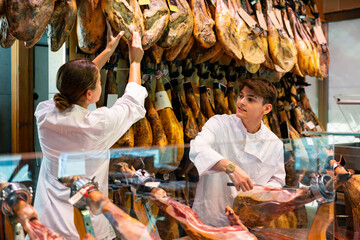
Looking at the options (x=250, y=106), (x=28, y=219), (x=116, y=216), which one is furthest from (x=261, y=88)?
(x=28, y=219)

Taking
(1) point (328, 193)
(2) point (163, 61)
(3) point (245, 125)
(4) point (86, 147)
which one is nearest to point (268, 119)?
(2) point (163, 61)

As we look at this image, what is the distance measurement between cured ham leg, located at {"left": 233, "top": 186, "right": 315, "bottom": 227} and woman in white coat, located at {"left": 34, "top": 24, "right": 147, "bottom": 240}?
46 centimetres

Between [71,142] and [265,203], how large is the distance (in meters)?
0.65

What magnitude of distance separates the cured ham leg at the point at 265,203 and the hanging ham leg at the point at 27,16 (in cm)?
108

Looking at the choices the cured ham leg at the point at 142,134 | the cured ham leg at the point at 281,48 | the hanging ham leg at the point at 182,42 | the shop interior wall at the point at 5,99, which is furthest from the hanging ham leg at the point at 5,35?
the cured ham leg at the point at 281,48

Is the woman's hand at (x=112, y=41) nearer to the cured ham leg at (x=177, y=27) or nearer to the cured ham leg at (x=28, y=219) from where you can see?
the cured ham leg at (x=177, y=27)

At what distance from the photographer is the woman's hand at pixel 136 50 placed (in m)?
2.07

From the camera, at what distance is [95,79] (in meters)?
1.65

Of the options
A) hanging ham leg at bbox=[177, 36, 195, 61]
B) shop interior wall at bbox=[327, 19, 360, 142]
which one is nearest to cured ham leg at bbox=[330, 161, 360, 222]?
hanging ham leg at bbox=[177, 36, 195, 61]

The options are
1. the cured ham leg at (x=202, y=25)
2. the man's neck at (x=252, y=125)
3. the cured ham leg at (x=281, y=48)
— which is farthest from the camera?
the cured ham leg at (x=281, y=48)

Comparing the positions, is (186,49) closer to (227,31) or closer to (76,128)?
(227,31)

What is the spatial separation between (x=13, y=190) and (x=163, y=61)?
1921mm

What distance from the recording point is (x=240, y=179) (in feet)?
4.30

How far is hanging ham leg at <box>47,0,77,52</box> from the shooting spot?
6.15ft
